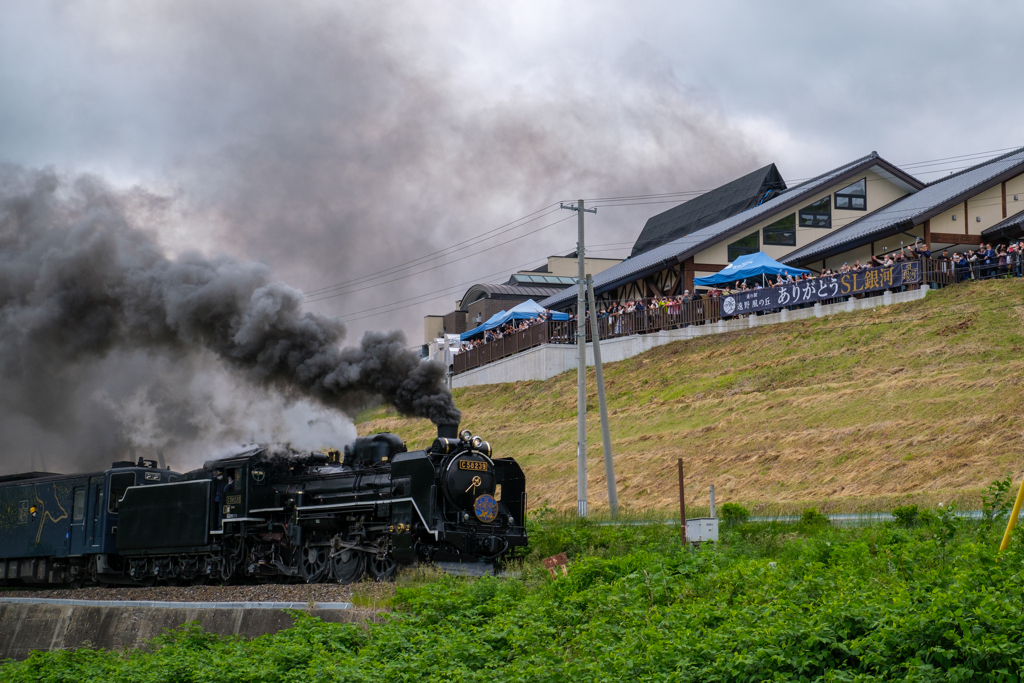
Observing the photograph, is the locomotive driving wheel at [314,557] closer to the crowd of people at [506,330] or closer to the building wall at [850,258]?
the crowd of people at [506,330]

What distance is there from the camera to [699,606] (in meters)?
9.77

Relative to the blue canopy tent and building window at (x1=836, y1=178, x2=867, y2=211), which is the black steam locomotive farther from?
building window at (x1=836, y1=178, x2=867, y2=211)

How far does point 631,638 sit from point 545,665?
2.90 ft

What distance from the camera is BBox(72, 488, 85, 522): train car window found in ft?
71.7

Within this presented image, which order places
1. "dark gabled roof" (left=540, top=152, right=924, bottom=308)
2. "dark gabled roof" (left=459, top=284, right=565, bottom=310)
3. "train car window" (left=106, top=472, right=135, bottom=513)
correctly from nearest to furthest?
"train car window" (left=106, top=472, right=135, bottom=513) → "dark gabled roof" (left=540, top=152, right=924, bottom=308) → "dark gabled roof" (left=459, top=284, right=565, bottom=310)

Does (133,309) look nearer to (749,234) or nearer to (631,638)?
(631,638)

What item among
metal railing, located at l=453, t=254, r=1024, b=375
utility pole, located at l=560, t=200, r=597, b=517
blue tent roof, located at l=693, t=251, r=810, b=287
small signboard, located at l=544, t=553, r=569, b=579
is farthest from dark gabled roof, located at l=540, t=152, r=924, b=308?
small signboard, located at l=544, t=553, r=569, b=579

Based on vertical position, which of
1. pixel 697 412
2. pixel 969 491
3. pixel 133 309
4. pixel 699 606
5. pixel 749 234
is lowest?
pixel 699 606

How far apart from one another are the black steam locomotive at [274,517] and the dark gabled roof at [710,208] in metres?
35.5

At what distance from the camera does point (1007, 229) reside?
1400 inches

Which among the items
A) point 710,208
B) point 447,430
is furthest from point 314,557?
point 710,208

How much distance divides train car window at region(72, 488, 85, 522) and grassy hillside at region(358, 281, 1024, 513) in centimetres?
1155

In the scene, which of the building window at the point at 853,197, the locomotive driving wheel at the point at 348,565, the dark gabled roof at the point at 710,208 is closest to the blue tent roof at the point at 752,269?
the building window at the point at 853,197

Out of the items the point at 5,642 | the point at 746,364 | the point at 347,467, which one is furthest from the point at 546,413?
the point at 5,642
